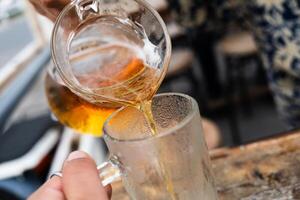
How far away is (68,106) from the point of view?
0.64 m

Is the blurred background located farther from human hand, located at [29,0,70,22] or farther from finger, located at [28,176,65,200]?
A: finger, located at [28,176,65,200]

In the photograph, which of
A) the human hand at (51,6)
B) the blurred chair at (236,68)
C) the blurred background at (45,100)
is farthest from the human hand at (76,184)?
the blurred chair at (236,68)

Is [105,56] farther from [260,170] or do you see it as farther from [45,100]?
[45,100]

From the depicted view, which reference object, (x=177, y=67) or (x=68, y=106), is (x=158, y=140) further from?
(x=177, y=67)

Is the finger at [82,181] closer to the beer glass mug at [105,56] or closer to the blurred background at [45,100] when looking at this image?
the beer glass mug at [105,56]

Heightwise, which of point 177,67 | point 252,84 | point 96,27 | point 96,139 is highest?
point 96,27

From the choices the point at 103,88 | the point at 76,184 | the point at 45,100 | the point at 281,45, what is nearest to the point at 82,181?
the point at 76,184

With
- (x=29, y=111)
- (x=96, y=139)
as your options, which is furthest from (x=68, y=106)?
(x=29, y=111)

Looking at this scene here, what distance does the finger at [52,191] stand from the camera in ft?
1.37

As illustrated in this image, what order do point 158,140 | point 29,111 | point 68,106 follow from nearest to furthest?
point 158,140 → point 68,106 → point 29,111

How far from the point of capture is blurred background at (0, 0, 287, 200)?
3.86 feet

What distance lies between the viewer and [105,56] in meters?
0.62

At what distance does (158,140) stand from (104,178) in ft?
0.22

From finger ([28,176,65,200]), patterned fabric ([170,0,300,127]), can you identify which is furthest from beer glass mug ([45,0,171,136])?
patterned fabric ([170,0,300,127])
